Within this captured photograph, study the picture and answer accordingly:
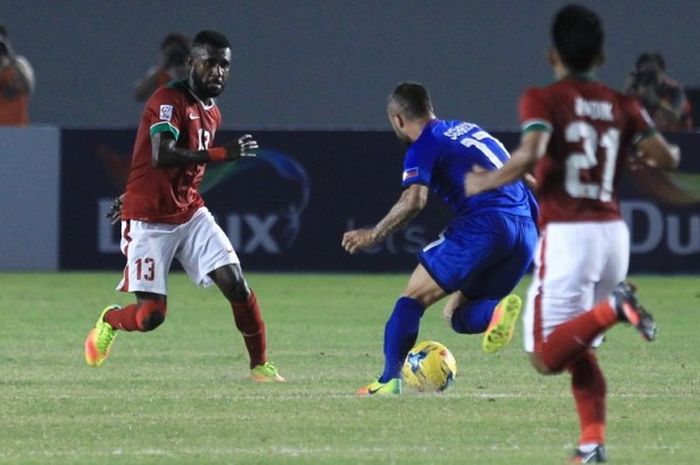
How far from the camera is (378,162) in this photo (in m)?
22.4

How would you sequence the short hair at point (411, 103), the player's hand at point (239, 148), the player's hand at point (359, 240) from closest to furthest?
1. the player's hand at point (359, 240)
2. the short hair at point (411, 103)
3. the player's hand at point (239, 148)

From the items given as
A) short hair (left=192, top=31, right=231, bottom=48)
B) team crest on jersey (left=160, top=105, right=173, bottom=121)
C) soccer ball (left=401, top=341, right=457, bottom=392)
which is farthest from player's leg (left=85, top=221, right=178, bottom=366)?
soccer ball (left=401, top=341, right=457, bottom=392)

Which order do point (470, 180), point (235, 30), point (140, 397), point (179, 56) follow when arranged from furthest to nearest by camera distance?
point (235, 30)
point (179, 56)
point (140, 397)
point (470, 180)

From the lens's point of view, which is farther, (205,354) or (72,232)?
(72,232)

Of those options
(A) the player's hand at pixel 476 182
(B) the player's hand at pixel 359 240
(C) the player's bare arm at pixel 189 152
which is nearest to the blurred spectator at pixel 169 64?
(C) the player's bare arm at pixel 189 152

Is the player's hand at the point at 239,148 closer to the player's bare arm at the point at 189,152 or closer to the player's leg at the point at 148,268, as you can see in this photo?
the player's bare arm at the point at 189,152

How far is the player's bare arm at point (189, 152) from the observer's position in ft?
39.1

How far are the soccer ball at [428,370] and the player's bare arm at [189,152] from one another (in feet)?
5.08

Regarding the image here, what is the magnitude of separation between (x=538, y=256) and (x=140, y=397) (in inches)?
137

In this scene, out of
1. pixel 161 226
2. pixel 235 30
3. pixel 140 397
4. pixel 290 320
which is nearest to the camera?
pixel 140 397

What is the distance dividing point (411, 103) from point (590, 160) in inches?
127

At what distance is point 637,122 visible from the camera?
346 inches

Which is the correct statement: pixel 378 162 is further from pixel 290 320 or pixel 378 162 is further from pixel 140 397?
pixel 140 397

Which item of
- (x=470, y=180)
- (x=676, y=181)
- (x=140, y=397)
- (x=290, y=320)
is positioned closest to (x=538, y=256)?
(x=470, y=180)
